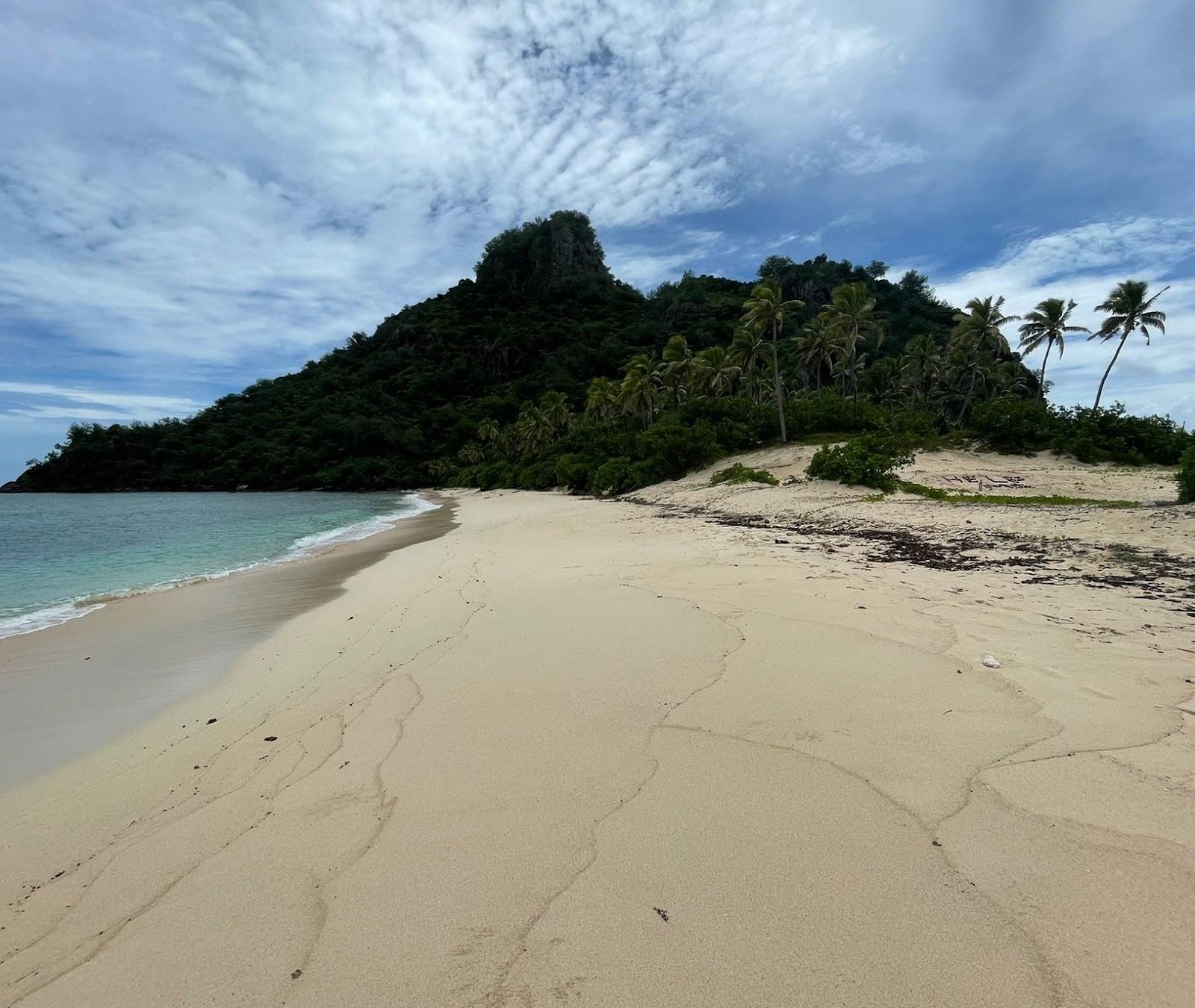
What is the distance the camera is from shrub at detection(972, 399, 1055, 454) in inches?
1110

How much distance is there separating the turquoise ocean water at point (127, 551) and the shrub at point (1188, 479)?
70.0 ft

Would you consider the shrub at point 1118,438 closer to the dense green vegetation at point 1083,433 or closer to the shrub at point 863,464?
the dense green vegetation at point 1083,433

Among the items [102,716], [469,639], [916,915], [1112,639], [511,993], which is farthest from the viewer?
[469,639]

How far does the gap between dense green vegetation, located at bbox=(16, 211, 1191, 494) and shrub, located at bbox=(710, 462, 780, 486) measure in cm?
417

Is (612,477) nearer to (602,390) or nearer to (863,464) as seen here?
(863,464)

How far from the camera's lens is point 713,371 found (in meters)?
46.6

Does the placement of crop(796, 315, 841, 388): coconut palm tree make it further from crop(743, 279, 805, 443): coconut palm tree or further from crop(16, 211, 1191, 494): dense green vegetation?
crop(743, 279, 805, 443): coconut palm tree

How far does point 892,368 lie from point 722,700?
6929cm

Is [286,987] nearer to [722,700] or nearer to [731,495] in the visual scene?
[722,700]

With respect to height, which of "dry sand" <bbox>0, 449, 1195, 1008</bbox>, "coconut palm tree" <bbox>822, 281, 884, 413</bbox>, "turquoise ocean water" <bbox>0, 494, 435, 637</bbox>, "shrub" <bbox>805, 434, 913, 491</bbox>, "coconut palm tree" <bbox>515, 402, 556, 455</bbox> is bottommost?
"turquoise ocean water" <bbox>0, 494, 435, 637</bbox>

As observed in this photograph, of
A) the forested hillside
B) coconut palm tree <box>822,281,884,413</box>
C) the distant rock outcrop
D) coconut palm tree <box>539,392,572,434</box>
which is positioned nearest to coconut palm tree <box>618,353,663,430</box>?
the forested hillside

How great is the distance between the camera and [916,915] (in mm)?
2020

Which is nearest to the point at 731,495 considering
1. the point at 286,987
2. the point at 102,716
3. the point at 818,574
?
the point at 818,574

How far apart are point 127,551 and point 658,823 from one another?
22.3 metres
